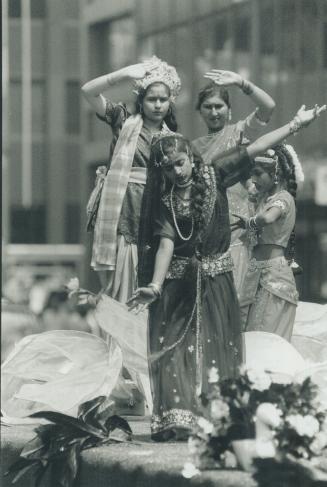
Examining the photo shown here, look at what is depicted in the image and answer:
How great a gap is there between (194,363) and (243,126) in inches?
74.7

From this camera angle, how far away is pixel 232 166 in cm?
921

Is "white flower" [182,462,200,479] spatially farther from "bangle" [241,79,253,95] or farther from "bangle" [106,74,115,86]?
"bangle" [106,74,115,86]

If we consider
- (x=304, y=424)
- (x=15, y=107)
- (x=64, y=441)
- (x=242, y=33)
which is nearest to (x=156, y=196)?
(x=64, y=441)

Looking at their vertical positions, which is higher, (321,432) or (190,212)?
(190,212)

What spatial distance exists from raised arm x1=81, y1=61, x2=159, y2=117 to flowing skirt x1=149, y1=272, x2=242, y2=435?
1.48 metres

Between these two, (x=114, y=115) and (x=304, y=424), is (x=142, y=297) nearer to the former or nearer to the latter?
(x=304, y=424)

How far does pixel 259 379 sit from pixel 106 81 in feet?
9.29

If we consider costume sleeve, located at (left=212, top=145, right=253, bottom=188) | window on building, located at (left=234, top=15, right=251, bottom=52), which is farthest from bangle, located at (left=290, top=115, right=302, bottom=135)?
window on building, located at (left=234, top=15, right=251, bottom=52)

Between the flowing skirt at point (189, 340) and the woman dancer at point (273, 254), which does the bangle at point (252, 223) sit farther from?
the flowing skirt at point (189, 340)

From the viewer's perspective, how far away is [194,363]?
30.2ft

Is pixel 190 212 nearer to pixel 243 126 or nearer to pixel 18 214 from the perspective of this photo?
pixel 243 126

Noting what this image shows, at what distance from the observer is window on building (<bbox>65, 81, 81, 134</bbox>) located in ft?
185

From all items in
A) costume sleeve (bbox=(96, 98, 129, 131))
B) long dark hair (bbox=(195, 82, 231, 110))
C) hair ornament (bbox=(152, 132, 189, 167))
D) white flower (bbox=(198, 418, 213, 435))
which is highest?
long dark hair (bbox=(195, 82, 231, 110))

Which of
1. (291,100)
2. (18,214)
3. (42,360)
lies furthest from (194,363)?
(18,214)
